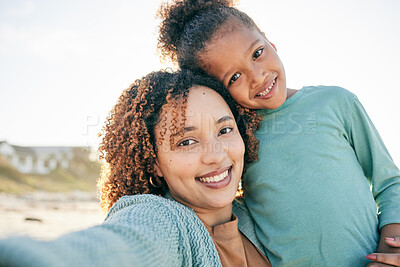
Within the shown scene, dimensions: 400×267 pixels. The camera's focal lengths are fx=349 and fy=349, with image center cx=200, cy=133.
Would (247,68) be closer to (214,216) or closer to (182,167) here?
(182,167)

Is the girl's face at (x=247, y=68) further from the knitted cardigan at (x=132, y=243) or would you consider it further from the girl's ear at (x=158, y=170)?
the knitted cardigan at (x=132, y=243)

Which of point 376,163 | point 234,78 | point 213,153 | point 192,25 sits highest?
point 192,25

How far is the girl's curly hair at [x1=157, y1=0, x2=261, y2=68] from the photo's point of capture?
2.89m

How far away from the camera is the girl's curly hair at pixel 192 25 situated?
289 cm

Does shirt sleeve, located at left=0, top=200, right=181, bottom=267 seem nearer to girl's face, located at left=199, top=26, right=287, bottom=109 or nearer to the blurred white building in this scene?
girl's face, located at left=199, top=26, right=287, bottom=109

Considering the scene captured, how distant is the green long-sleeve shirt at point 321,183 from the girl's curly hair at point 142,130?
23cm

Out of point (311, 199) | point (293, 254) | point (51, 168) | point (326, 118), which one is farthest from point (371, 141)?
point (51, 168)

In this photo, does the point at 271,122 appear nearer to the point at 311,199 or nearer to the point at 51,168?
the point at 311,199

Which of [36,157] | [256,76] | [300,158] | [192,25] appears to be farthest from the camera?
[36,157]

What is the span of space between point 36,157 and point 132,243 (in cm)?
3143

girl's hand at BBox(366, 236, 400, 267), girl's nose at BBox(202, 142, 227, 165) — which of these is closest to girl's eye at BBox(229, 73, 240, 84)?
girl's nose at BBox(202, 142, 227, 165)

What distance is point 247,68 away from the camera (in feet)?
9.17

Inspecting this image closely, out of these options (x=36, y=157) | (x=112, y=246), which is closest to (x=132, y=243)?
(x=112, y=246)

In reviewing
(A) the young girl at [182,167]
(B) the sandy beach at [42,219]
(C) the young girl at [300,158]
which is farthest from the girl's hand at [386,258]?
(B) the sandy beach at [42,219]
